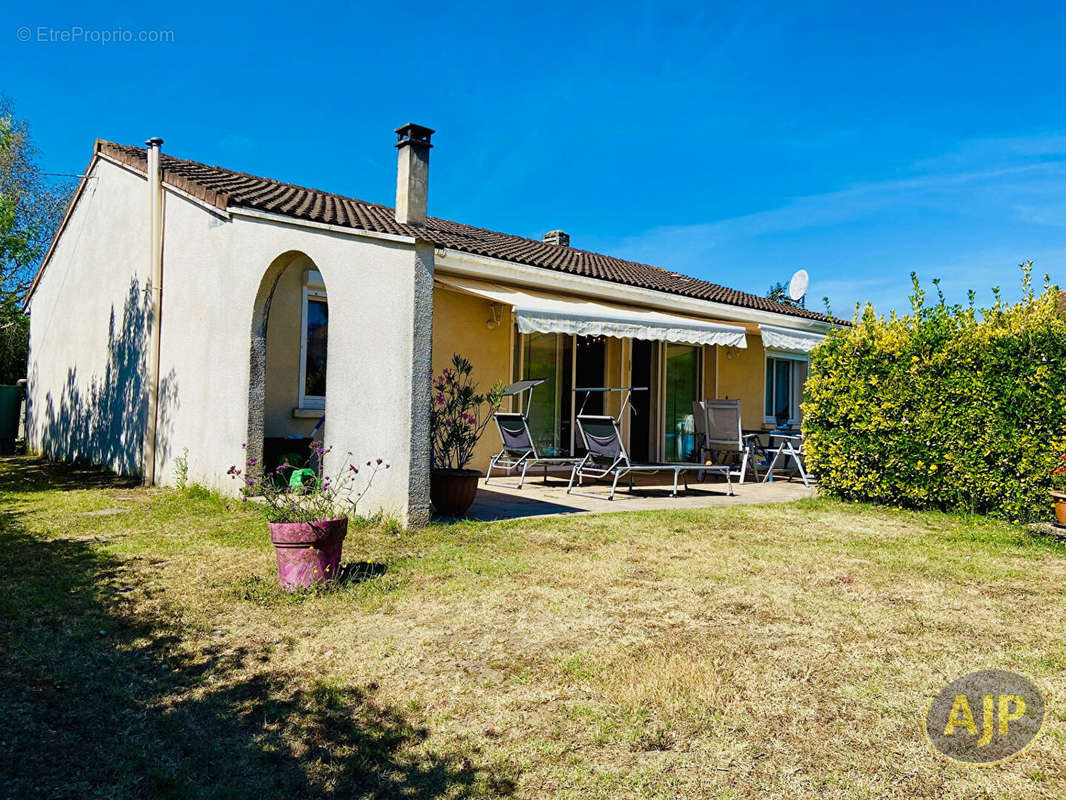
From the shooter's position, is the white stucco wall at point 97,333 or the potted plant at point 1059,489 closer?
the potted plant at point 1059,489

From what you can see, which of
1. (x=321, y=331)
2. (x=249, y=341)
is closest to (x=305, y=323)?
(x=321, y=331)

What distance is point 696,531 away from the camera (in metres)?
7.34

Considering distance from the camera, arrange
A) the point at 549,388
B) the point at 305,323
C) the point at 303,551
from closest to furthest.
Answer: the point at 303,551
the point at 305,323
the point at 549,388

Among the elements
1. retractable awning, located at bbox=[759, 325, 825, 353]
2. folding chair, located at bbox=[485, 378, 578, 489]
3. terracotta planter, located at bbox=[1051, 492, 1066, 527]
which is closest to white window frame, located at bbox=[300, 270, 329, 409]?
folding chair, located at bbox=[485, 378, 578, 489]

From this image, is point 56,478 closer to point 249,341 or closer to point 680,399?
point 249,341

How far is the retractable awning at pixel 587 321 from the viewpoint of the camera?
9359mm

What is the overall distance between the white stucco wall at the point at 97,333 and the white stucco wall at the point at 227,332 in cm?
6

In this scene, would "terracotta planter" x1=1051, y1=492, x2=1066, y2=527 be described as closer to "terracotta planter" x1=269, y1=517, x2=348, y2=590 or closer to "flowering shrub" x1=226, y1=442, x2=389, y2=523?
"flowering shrub" x1=226, y1=442, x2=389, y2=523

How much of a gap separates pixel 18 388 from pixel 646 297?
51.4ft

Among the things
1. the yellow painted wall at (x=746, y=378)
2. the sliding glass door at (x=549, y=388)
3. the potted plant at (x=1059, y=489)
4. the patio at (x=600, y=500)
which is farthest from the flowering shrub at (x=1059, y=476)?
the yellow painted wall at (x=746, y=378)

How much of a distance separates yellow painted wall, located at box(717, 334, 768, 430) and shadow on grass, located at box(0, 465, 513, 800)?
13.3 m

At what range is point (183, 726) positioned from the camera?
3.04m

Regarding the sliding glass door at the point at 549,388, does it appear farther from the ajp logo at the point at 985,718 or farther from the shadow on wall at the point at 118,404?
the ajp logo at the point at 985,718

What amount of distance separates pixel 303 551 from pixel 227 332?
4.92 metres
